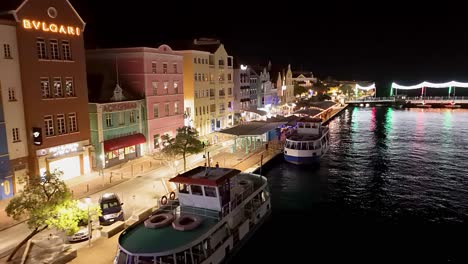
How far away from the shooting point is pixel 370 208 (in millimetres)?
42219

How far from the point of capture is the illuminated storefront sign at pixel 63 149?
1718 inches

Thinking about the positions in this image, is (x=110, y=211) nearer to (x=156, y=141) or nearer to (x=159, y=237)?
(x=159, y=237)

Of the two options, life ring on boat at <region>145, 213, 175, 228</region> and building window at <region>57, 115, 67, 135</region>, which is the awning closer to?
building window at <region>57, 115, 67, 135</region>

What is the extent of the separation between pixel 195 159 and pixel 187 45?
27863mm

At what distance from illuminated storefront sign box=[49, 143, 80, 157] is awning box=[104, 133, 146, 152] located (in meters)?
4.75

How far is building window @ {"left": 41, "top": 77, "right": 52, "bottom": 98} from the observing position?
43.0 m

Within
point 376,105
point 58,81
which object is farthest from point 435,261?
point 376,105

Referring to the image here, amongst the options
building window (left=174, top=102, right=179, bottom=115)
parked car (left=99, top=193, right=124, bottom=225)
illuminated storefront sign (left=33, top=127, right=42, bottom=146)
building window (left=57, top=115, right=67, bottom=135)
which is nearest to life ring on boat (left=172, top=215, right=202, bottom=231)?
parked car (left=99, top=193, right=124, bottom=225)

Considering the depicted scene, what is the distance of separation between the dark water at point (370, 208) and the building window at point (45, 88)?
28.3 meters

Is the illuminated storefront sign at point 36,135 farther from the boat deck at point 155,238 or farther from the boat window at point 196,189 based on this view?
the boat window at point 196,189

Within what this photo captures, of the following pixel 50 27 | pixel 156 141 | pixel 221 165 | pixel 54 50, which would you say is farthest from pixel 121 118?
pixel 221 165

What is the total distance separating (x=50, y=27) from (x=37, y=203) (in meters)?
25.4

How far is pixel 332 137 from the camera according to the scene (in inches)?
3455

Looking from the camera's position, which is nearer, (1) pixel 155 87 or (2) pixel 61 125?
(2) pixel 61 125
